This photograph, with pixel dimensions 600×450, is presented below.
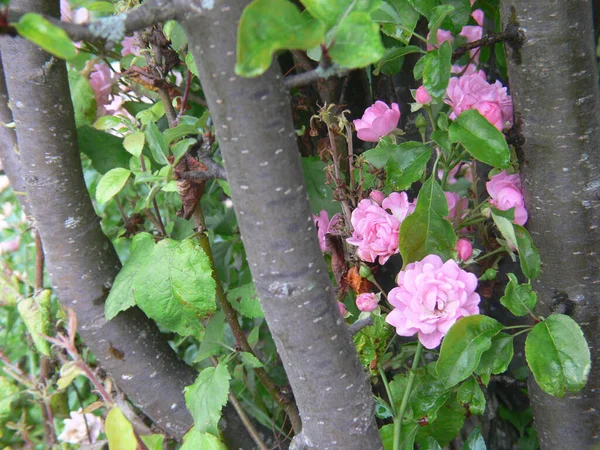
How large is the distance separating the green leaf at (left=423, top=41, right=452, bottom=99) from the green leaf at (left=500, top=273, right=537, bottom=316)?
0.21 m

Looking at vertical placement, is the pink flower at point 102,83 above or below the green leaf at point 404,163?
above

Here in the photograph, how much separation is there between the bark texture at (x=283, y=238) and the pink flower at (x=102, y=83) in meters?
0.50

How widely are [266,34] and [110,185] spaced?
40 centimetres

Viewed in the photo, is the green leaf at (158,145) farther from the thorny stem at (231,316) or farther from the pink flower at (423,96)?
the pink flower at (423,96)

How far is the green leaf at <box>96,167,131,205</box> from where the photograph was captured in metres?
0.66

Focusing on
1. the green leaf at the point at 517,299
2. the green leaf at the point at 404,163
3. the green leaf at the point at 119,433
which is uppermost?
the green leaf at the point at 404,163

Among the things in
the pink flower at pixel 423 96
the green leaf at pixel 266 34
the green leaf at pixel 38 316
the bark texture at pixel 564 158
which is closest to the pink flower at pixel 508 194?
the bark texture at pixel 564 158

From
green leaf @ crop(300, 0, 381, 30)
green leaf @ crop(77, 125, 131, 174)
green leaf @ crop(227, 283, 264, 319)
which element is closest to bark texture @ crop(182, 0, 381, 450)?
green leaf @ crop(300, 0, 381, 30)

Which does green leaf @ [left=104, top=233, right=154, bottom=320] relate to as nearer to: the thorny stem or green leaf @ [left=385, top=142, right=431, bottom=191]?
the thorny stem

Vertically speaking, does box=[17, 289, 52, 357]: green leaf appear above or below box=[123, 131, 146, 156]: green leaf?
below

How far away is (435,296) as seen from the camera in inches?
22.2

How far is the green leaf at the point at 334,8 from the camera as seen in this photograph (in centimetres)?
37

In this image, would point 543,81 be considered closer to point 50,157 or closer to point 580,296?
point 580,296

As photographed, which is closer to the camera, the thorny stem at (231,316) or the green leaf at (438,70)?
the green leaf at (438,70)
